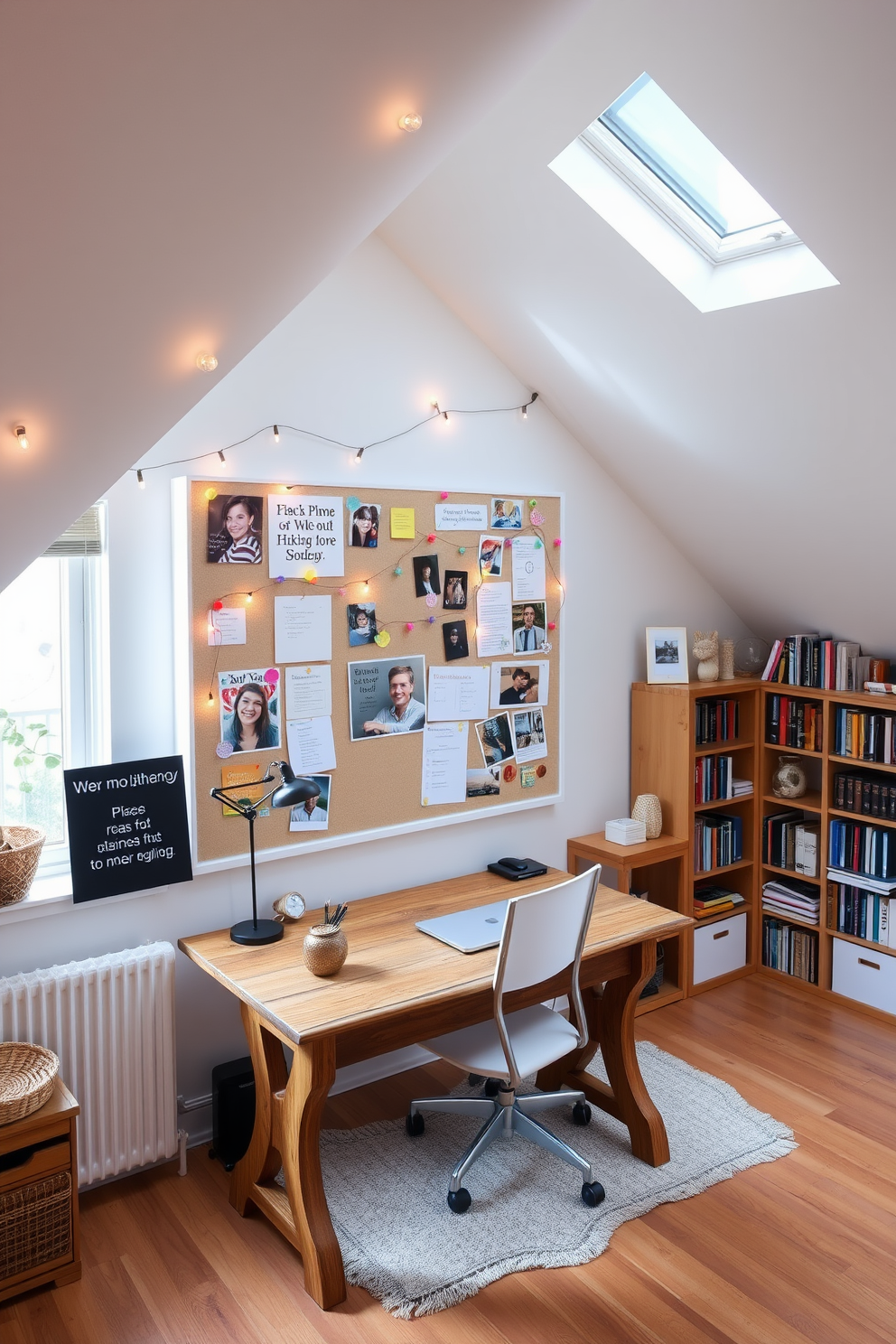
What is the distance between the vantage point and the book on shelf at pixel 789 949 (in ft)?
13.9

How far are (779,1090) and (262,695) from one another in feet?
6.99

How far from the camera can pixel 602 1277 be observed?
8.38ft

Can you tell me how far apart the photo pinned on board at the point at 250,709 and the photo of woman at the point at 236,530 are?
0.34 m

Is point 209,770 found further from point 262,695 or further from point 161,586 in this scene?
point 161,586

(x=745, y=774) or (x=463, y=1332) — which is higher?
(x=745, y=774)

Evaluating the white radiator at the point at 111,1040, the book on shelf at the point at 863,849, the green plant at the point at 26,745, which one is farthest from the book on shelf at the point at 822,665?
the green plant at the point at 26,745

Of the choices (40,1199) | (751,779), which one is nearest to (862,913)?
(751,779)

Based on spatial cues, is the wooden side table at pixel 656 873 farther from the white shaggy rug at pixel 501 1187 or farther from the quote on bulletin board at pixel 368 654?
the white shaggy rug at pixel 501 1187

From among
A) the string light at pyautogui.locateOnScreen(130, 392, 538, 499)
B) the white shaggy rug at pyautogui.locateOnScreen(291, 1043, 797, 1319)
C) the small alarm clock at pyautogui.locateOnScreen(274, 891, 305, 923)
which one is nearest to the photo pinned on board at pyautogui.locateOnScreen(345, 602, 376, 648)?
the string light at pyautogui.locateOnScreen(130, 392, 538, 499)

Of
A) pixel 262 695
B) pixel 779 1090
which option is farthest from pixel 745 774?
pixel 262 695

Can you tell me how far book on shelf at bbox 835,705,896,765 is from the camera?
3.93 meters

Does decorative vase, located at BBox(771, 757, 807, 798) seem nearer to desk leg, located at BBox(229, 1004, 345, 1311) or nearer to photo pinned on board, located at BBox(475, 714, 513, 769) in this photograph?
photo pinned on board, located at BBox(475, 714, 513, 769)

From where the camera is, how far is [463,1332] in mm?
2383

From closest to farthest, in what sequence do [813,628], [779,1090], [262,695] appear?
1. [262,695]
2. [779,1090]
3. [813,628]
